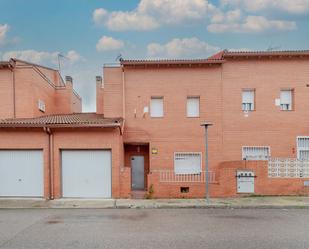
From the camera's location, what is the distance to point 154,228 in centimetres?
962

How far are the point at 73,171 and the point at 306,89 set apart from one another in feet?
44.1

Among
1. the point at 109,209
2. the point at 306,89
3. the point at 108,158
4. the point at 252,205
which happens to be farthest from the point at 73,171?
the point at 306,89

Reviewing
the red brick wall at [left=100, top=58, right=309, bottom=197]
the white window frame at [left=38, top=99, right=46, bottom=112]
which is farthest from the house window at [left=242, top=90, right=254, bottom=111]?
the white window frame at [left=38, top=99, right=46, bottom=112]

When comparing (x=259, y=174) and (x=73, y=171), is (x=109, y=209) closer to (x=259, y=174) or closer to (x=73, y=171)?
(x=73, y=171)

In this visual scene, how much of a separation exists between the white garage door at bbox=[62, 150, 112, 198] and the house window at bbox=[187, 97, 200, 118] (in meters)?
5.39

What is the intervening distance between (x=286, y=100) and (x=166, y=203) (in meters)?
9.69

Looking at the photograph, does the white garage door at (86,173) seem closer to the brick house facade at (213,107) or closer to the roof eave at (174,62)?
the brick house facade at (213,107)

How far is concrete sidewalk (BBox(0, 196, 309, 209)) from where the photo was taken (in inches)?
532

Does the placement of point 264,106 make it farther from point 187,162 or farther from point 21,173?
point 21,173

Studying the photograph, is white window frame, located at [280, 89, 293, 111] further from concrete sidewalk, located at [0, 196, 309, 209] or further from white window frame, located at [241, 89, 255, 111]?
concrete sidewalk, located at [0, 196, 309, 209]

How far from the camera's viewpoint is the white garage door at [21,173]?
15.8m

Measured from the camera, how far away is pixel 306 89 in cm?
1842

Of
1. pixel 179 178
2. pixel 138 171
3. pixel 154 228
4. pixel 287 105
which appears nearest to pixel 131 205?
pixel 179 178

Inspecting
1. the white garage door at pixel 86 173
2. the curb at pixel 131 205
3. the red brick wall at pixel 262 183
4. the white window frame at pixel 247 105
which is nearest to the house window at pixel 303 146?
the red brick wall at pixel 262 183
